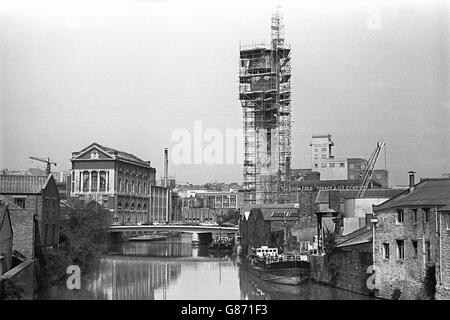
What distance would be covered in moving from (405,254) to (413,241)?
37cm

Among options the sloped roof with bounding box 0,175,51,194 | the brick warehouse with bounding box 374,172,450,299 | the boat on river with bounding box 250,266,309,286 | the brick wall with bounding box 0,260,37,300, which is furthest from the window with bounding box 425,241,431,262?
the sloped roof with bounding box 0,175,51,194

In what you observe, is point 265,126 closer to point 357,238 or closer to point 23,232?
point 357,238

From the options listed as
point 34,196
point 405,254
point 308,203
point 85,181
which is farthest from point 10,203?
point 308,203

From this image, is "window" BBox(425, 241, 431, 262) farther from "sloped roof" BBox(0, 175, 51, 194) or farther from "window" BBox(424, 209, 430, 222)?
"sloped roof" BBox(0, 175, 51, 194)

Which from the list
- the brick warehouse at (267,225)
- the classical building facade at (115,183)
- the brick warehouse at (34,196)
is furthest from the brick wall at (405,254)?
the classical building facade at (115,183)

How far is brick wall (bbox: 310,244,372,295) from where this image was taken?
12.6 m

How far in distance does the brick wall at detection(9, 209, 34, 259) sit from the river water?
1.40 meters

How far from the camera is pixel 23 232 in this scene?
12.8 metres

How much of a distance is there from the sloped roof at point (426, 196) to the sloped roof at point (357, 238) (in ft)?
5.40
